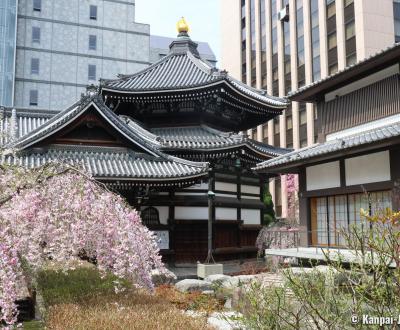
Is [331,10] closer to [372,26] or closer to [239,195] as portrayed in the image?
[372,26]

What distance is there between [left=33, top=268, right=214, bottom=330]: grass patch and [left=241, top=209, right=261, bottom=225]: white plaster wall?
871 centimetres

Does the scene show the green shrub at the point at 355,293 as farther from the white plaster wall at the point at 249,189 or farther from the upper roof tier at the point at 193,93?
the white plaster wall at the point at 249,189

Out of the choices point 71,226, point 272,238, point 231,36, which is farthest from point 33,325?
point 231,36

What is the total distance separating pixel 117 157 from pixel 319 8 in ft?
97.5

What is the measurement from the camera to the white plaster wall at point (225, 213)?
1916cm

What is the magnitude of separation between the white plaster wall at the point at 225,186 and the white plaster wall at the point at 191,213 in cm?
117

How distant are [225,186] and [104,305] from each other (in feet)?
38.6

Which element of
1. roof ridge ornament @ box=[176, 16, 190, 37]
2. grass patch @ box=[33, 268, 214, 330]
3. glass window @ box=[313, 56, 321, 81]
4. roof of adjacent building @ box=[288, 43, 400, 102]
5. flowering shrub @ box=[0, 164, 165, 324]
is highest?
glass window @ box=[313, 56, 321, 81]

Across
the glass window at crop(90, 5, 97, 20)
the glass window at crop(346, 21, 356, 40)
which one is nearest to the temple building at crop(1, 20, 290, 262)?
the glass window at crop(346, 21, 356, 40)

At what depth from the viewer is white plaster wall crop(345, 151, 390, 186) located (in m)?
11.8

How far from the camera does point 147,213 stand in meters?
18.2

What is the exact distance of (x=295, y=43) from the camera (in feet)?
141

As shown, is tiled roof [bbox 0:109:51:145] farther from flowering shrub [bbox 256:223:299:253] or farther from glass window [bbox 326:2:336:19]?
glass window [bbox 326:2:336:19]

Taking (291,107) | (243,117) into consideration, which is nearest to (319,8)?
(291,107)
